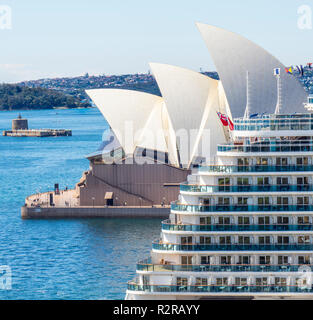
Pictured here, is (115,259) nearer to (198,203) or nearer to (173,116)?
(198,203)

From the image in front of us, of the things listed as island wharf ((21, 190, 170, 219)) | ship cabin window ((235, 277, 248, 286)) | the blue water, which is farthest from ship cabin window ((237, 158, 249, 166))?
island wharf ((21, 190, 170, 219))

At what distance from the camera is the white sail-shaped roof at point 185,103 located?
5341cm

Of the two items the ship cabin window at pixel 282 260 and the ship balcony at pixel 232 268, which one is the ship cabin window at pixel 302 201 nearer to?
the ship cabin window at pixel 282 260

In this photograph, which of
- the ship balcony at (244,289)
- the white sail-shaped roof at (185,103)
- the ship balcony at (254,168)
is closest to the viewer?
the ship balcony at (244,289)

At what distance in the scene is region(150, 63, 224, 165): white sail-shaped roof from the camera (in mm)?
53406

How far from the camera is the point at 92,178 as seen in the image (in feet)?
170

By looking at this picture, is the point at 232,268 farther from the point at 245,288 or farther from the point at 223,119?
the point at 223,119

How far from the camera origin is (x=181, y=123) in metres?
53.5

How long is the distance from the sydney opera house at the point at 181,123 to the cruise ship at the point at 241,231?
2691 centimetres

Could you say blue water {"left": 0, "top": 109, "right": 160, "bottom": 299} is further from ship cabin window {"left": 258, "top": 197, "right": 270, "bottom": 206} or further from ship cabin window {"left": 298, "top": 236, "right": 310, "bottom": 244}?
ship cabin window {"left": 298, "top": 236, "right": 310, "bottom": 244}

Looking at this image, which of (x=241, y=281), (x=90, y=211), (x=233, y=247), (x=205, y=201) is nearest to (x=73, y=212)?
(x=90, y=211)

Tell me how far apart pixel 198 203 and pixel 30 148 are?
8395 centimetres

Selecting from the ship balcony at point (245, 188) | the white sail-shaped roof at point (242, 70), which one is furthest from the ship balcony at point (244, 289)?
the white sail-shaped roof at point (242, 70)
